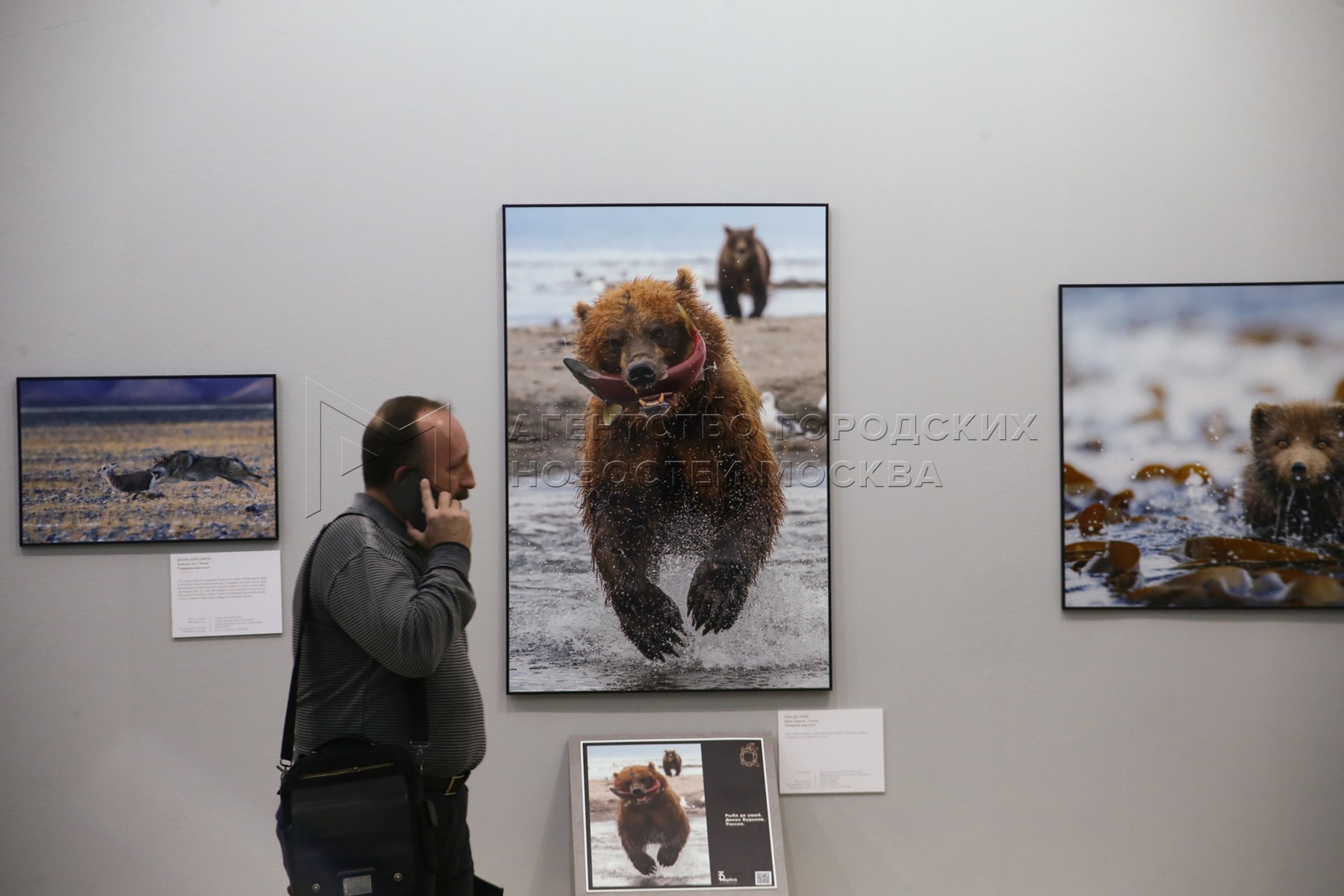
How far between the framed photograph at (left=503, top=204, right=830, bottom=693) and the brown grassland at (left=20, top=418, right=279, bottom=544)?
2.24ft

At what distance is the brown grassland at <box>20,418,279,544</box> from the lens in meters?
2.39

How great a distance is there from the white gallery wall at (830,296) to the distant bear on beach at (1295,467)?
0.29m

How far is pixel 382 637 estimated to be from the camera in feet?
5.16

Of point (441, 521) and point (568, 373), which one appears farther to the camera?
point (568, 373)

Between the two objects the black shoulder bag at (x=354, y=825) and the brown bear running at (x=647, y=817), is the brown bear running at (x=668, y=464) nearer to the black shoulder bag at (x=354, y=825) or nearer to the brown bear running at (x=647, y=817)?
the brown bear running at (x=647, y=817)

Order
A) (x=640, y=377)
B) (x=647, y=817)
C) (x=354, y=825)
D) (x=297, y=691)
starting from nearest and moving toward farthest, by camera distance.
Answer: (x=354, y=825)
(x=297, y=691)
(x=647, y=817)
(x=640, y=377)

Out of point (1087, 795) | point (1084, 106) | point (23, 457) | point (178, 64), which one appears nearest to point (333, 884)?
point (23, 457)

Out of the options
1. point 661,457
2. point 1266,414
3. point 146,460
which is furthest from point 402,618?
point 1266,414

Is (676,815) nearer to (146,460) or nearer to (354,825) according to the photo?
(354,825)

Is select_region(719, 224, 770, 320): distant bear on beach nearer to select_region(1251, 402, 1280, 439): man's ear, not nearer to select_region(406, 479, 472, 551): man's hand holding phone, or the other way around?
select_region(406, 479, 472, 551): man's hand holding phone

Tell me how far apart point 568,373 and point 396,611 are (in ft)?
3.27

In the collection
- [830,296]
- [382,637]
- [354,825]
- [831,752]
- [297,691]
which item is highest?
[830,296]

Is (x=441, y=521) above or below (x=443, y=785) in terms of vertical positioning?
above

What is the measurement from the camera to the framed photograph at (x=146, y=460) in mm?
2393
